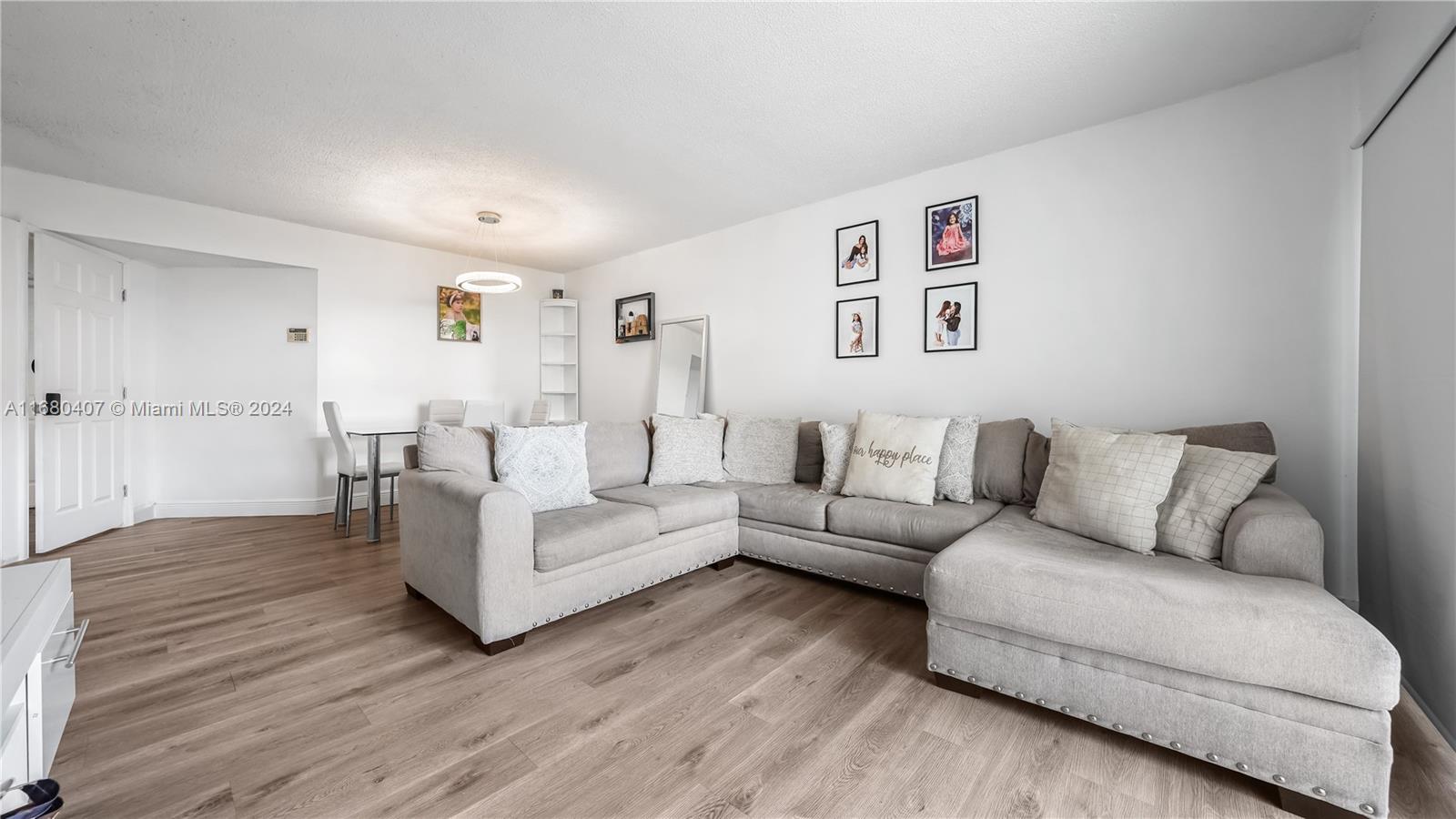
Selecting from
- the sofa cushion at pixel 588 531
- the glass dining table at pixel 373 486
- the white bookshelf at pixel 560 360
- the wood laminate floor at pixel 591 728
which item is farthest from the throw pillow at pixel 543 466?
the white bookshelf at pixel 560 360

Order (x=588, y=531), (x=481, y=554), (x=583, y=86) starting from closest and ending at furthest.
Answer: (x=481, y=554), (x=588, y=531), (x=583, y=86)

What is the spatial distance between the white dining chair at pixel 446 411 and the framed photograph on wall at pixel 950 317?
164 inches

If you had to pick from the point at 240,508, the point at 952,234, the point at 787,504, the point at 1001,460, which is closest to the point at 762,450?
the point at 787,504

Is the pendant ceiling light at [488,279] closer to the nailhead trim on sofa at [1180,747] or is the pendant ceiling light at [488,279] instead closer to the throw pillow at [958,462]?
the throw pillow at [958,462]

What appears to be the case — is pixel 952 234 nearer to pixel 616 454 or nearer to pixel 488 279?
pixel 616 454

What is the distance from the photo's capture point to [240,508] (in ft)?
15.2

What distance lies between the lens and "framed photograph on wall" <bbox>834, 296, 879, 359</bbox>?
145 inches

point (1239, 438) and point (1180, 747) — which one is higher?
point (1239, 438)

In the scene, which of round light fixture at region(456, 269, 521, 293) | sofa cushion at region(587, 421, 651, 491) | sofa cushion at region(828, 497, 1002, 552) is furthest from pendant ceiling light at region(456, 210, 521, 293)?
sofa cushion at region(828, 497, 1002, 552)

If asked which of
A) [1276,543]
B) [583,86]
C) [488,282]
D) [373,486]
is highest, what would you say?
[583,86]

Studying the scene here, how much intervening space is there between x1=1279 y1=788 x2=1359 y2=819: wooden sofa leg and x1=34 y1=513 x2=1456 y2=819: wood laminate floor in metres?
0.04

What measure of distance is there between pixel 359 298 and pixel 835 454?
439 cm

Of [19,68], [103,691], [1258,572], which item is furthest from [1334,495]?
[19,68]

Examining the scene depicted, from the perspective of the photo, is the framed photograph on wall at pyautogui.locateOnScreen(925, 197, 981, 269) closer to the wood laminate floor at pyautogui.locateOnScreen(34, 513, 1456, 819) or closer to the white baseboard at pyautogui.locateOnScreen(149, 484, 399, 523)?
the wood laminate floor at pyautogui.locateOnScreen(34, 513, 1456, 819)
